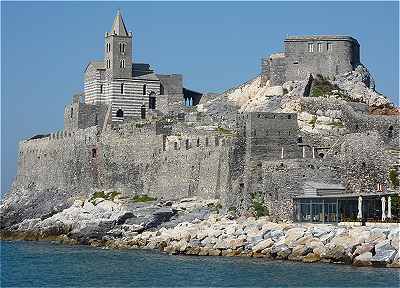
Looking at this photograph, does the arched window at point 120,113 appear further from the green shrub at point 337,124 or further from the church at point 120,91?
the green shrub at point 337,124

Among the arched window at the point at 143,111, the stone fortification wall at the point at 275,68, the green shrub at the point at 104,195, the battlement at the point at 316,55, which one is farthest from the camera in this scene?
the arched window at the point at 143,111

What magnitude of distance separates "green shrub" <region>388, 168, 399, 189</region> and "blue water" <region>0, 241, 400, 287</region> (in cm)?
975

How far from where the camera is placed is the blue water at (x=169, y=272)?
49250mm

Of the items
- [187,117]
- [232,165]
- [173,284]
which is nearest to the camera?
[173,284]

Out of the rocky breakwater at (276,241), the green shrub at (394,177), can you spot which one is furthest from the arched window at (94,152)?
the green shrub at (394,177)

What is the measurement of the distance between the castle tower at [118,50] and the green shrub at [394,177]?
30489 mm

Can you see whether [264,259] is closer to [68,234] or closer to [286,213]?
[286,213]

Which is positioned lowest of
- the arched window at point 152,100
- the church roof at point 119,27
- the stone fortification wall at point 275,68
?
the arched window at point 152,100

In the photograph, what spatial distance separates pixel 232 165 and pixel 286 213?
6.75 meters

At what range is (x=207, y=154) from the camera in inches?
2808

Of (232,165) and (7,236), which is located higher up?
(232,165)

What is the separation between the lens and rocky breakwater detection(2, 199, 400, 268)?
53625mm

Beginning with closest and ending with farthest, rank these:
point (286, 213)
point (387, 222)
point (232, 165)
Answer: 1. point (387, 222)
2. point (286, 213)
3. point (232, 165)

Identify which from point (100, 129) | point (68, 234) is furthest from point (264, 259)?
point (100, 129)
